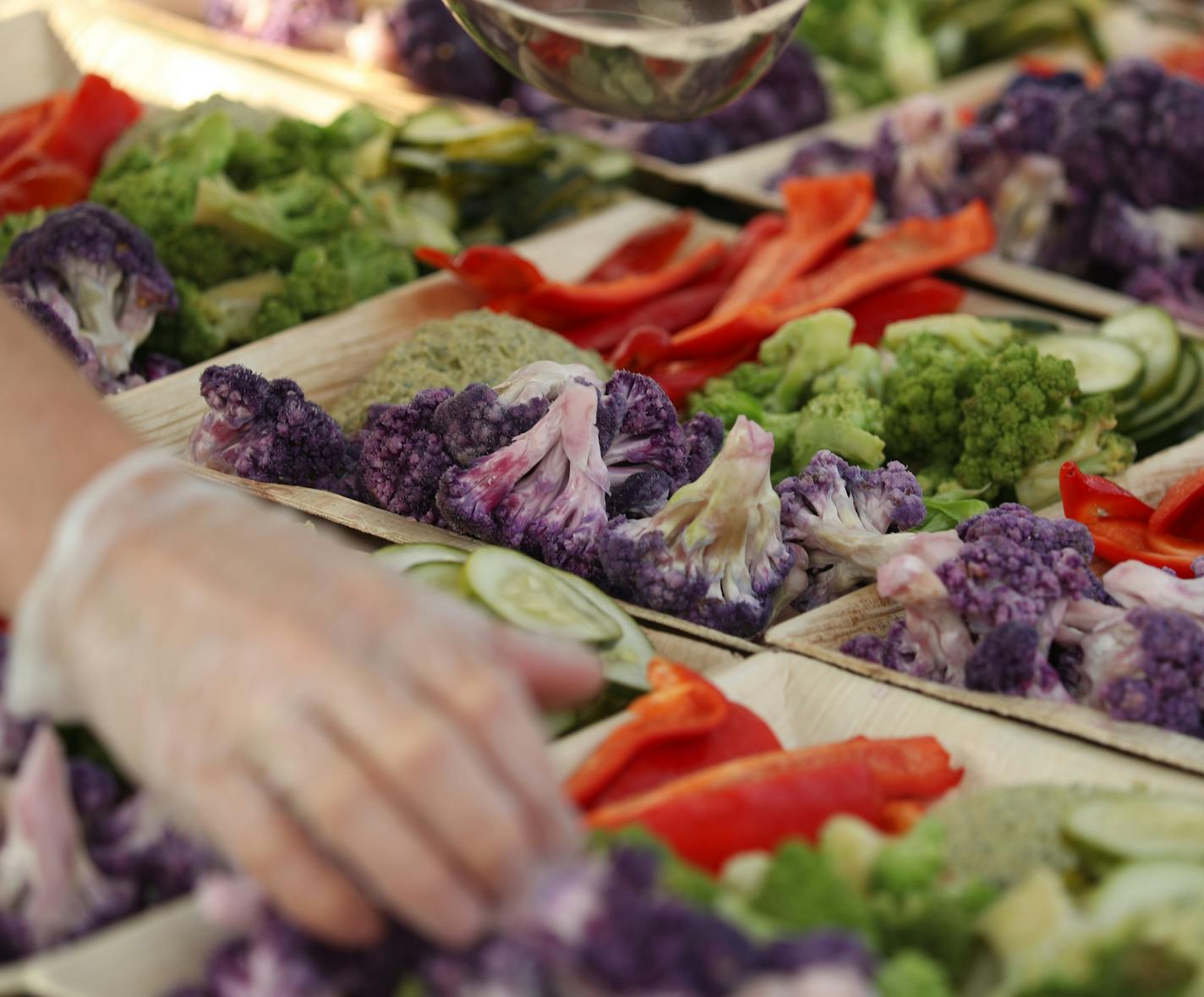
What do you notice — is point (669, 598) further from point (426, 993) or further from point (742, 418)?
point (426, 993)

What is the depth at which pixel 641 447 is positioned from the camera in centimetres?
226

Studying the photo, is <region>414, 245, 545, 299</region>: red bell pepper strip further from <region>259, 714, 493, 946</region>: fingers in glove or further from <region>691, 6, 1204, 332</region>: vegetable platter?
<region>259, 714, 493, 946</region>: fingers in glove

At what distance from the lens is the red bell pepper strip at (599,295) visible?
2984mm

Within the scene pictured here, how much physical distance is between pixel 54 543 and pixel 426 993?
1.78ft

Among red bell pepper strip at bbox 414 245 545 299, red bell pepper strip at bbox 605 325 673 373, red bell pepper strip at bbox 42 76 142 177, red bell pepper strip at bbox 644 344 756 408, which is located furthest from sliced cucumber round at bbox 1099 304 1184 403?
red bell pepper strip at bbox 42 76 142 177

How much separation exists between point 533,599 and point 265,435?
0.68 meters

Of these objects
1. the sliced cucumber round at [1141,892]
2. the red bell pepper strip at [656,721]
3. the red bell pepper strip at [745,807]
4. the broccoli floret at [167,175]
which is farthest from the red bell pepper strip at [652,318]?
the sliced cucumber round at [1141,892]

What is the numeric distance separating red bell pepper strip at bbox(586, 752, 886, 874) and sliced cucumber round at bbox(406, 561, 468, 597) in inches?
17.0

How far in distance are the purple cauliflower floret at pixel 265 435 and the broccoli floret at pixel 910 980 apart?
4.58ft

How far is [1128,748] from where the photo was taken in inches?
70.7

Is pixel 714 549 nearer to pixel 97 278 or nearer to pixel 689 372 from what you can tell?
pixel 689 372

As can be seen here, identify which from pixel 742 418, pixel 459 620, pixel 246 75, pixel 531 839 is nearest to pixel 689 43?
pixel 742 418

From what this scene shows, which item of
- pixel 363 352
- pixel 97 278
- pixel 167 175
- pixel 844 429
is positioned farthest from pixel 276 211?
pixel 844 429

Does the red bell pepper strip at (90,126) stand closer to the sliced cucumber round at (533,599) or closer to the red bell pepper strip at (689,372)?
the red bell pepper strip at (689,372)
